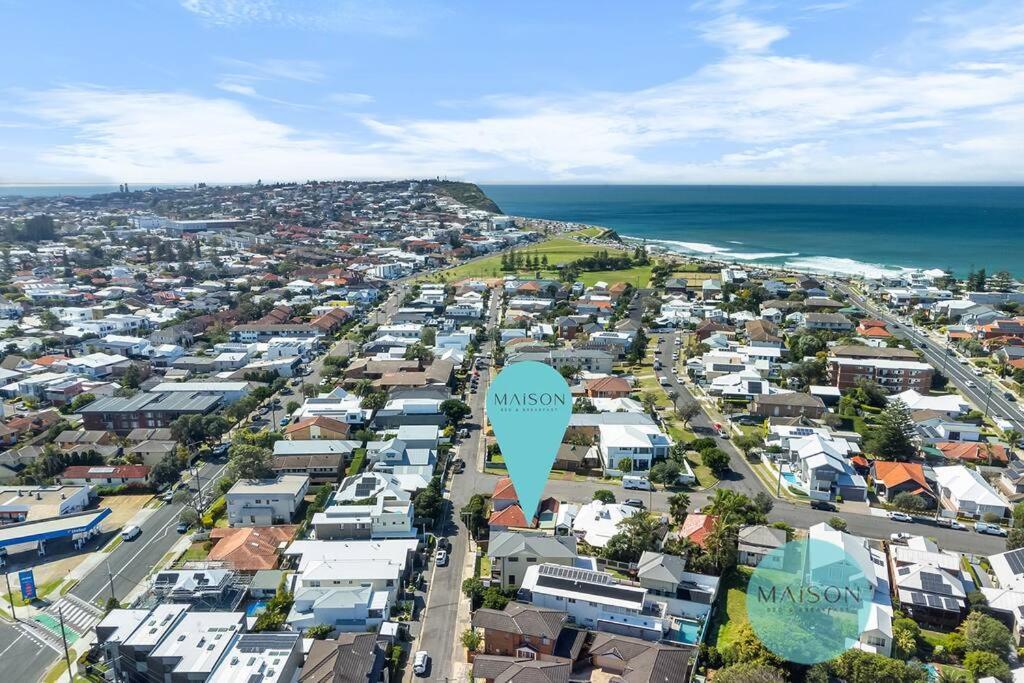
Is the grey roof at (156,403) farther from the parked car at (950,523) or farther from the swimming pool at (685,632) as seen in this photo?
the parked car at (950,523)

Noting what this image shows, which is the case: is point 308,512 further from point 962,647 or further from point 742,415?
point 742,415

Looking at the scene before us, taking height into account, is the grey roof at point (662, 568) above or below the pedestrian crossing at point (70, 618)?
above

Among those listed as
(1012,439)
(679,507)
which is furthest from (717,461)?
(1012,439)

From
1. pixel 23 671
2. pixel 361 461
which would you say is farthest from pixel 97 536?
pixel 361 461

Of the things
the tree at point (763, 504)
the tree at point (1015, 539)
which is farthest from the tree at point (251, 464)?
the tree at point (1015, 539)

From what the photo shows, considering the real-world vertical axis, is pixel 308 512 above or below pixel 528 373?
below

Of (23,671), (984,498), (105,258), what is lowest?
(23,671)
